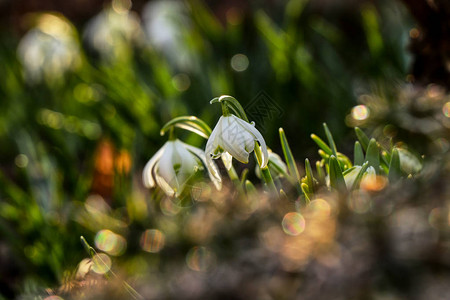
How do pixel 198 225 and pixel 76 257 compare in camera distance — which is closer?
pixel 198 225

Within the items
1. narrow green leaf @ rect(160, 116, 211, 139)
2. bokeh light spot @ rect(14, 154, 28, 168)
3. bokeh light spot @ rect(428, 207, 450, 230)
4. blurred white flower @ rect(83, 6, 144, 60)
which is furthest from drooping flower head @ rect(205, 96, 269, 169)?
blurred white flower @ rect(83, 6, 144, 60)

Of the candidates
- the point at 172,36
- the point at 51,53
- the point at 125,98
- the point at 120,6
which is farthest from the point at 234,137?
the point at 120,6

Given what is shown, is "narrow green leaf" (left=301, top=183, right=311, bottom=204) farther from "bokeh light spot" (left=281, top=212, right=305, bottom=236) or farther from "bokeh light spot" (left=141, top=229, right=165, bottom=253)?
"bokeh light spot" (left=141, top=229, right=165, bottom=253)

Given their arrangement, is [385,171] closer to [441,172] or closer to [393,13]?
[441,172]

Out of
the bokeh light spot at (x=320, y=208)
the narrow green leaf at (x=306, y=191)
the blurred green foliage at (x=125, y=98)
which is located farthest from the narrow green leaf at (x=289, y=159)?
the blurred green foliage at (x=125, y=98)

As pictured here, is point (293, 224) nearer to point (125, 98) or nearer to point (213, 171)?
point (213, 171)

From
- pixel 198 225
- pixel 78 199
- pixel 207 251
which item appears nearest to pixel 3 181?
pixel 78 199

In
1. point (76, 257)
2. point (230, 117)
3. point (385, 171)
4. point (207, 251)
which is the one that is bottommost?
point (76, 257)
